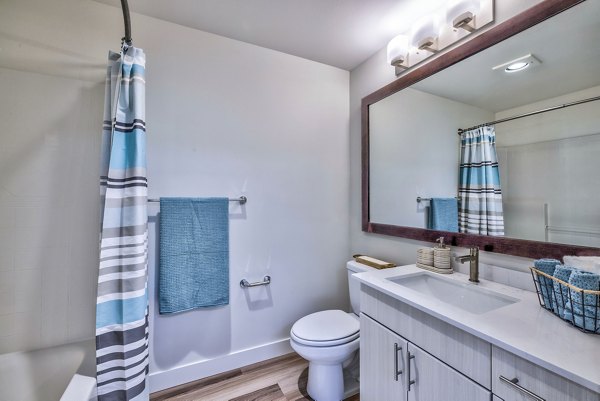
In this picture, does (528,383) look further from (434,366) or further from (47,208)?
(47,208)

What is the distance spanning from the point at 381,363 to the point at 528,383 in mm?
636

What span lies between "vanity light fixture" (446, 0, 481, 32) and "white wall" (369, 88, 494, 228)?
1.20ft

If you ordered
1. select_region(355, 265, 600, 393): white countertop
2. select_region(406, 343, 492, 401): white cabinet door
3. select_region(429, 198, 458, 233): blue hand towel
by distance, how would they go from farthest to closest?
select_region(429, 198, 458, 233): blue hand towel → select_region(406, 343, 492, 401): white cabinet door → select_region(355, 265, 600, 393): white countertop

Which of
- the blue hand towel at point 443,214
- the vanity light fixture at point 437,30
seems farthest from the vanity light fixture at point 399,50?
the blue hand towel at point 443,214

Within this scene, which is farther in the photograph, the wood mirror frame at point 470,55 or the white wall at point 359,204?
the white wall at point 359,204

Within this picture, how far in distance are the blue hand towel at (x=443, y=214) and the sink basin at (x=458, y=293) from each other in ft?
0.99

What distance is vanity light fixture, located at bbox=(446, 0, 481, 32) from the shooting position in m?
1.27

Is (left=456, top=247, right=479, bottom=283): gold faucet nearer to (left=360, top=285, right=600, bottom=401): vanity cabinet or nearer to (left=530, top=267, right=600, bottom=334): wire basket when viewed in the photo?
(left=530, top=267, right=600, bottom=334): wire basket

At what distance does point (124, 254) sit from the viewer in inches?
48.8

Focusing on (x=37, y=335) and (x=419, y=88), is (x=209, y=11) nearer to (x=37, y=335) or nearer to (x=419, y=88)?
(x=419, y=88)

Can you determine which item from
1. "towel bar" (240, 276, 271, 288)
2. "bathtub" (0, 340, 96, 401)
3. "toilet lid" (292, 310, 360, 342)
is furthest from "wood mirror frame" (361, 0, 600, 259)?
"bathtub" (0, 340, 96, 401)

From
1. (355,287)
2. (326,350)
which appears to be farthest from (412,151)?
(326,350)

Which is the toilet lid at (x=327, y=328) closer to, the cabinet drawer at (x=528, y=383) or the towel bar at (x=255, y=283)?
the towel bar at (x=255, y=283)

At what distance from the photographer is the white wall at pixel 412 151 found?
1.47 meters
